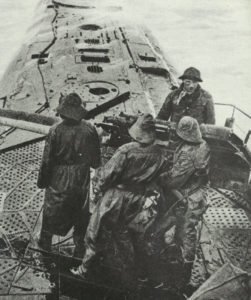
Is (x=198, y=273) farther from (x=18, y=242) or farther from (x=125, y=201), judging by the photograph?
(x=18, y=242)

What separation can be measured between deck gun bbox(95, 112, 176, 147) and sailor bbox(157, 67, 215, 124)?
81 cm

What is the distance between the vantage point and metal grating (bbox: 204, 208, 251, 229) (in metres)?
6.91

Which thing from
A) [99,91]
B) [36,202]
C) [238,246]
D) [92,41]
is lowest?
[238,246]

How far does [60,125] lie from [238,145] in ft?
9.47

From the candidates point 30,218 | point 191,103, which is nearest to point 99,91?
point 191,103

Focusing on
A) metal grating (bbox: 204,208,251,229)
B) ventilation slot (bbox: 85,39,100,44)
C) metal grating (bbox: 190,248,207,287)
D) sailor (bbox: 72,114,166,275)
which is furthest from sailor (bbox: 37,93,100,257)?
ventilation slot (bbox: 85,39,100,44)

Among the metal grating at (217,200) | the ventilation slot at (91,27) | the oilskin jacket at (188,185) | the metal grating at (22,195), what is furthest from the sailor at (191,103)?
the ventilation slot at (91,27)

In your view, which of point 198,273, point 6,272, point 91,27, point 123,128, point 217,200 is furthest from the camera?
point 91,27

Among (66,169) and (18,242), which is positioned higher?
(66,169)

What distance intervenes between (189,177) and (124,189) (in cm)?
79

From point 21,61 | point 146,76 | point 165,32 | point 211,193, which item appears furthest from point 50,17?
point 211,193

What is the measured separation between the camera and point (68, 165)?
534cm

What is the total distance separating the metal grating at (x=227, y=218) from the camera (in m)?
6.91

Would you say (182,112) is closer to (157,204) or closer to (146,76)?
(157,204)
